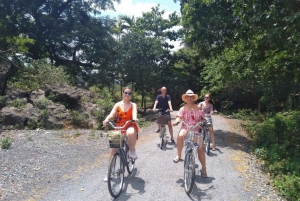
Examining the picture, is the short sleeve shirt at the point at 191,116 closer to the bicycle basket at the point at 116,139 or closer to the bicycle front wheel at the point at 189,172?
the bicycle front wheel at the point at 189,172

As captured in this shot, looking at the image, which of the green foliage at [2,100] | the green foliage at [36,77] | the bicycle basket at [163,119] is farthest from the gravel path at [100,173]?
the green foliage at [36,77]

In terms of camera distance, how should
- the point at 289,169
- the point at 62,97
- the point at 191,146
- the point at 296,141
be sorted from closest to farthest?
1. the point at 191,146
2. the point at 289,169
3. the point at 296,141
4. the point at 62,97

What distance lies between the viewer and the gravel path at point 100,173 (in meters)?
4.88

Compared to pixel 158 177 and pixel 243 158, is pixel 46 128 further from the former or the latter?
pixel 243 158

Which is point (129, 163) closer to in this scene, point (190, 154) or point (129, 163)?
point (129, 163)

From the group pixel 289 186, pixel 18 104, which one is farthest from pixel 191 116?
pixel 18 104

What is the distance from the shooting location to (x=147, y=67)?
1836cm

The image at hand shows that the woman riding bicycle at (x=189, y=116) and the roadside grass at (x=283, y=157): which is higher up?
the woman riding bicycle at (x=189, y=116)

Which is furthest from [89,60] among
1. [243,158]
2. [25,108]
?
[243,158]

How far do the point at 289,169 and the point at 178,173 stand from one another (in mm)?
2712

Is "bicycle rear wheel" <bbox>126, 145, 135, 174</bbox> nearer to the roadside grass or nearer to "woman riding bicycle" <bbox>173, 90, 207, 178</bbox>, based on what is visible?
"woman riding bicycle" <bbox>173, 90, 207, 178</bbox>

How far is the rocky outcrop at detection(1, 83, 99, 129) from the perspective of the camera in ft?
33.9

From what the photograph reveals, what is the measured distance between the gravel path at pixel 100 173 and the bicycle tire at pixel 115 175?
173 millimetres

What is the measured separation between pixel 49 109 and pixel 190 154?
8536mm
